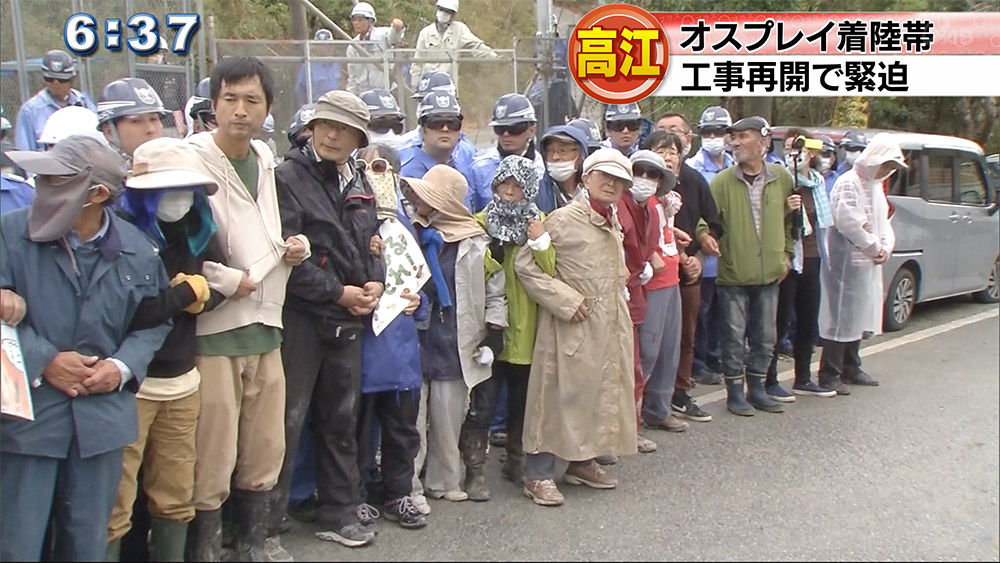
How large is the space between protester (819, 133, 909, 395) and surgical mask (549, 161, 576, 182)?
2410 millimetres

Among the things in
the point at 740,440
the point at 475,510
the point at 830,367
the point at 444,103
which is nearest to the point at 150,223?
the point at 475,510

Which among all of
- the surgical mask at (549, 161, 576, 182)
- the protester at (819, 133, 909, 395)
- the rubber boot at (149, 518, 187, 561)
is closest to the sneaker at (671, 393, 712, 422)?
the protester at (819, 133, 909, 395)

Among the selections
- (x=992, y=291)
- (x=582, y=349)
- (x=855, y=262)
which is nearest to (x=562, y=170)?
(x=582, y=349)

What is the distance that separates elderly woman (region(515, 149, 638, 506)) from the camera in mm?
4438

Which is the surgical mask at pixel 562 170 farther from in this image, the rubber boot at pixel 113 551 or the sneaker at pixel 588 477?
the rubber boot at pixel 113 551

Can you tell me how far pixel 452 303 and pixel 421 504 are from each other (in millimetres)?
944

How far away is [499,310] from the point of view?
14.4 ft

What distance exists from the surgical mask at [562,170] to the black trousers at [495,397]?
103cm

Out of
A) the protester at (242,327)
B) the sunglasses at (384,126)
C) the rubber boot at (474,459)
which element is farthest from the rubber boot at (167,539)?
the sunglasses at (384,126)

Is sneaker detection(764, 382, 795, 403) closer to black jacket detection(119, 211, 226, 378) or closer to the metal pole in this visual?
black jacket detection(119, 211, 226, 378)

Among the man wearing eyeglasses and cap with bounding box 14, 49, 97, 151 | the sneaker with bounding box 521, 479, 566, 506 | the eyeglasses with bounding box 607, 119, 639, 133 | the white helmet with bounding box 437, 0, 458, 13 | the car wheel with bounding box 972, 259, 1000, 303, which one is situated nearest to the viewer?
the sneaker with bounding box 521, 479, 566, 506

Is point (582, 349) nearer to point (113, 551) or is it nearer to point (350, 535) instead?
point (350, 535)

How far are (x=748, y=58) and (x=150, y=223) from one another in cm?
520

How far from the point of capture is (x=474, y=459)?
4.54 m
